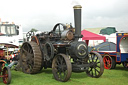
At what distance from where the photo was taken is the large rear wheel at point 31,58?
752 cm

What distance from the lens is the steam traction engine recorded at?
651cm

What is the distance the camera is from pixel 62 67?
6.34m

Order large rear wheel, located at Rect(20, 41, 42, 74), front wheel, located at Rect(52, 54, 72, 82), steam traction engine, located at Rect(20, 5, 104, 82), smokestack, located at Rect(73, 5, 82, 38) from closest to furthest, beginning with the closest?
front wheel, located at Rect(52, 54, 72, 82) < steam traction engine, located at Rect(20, 5, 104, 82) < smokestack, located at Rect(73, 5, 82, 38) < large rear wheel, located at Rect(20, 41, 42, 74)

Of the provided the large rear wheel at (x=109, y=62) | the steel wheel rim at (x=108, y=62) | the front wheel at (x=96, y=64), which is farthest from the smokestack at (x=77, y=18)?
the steel wheel rim at (x=108, y=62)

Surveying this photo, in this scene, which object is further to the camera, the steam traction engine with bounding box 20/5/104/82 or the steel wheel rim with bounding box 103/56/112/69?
the steel wheel rim with bounding box 103/56/112/69

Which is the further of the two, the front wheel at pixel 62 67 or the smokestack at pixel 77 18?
the smokestack at pixel 77 18

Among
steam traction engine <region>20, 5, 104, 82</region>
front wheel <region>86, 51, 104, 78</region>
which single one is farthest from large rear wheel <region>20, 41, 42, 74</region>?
front wheel <region>86, 51, 104, 78</region>

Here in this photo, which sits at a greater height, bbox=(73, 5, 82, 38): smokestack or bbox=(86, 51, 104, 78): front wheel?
bbox=(73, 5, 82, 38): smokestack

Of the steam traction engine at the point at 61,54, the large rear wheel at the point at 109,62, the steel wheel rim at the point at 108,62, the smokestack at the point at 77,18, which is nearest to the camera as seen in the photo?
the steam traction engine at the point at 61,54

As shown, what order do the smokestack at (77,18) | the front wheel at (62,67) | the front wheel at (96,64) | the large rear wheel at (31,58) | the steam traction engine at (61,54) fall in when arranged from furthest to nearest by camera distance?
1. the large rear wheel at (31,58)
2. the smokestack at (77,18)
3. the front wheel at (96,64)
4. the steam traction engine at (61,54)
5. the front wheel at (62,67)

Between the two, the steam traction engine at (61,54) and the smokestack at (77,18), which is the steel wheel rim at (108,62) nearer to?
the steam traction engine at (61,54)

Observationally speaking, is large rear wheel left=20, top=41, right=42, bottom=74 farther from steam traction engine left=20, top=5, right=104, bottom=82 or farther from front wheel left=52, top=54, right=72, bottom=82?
front wheel left=52, top=54, right=72, bottom=82

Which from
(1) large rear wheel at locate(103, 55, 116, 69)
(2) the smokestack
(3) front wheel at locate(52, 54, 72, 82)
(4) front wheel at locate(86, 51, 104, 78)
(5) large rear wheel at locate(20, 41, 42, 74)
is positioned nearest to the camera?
(3) front wheel at locate(52, 54, 72, 82)

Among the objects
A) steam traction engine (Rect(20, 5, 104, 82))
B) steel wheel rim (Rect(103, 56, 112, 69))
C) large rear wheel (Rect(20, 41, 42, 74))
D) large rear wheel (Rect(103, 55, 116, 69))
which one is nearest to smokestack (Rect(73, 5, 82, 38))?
steam traction engine (Rect(20, 5, 104, 82))
